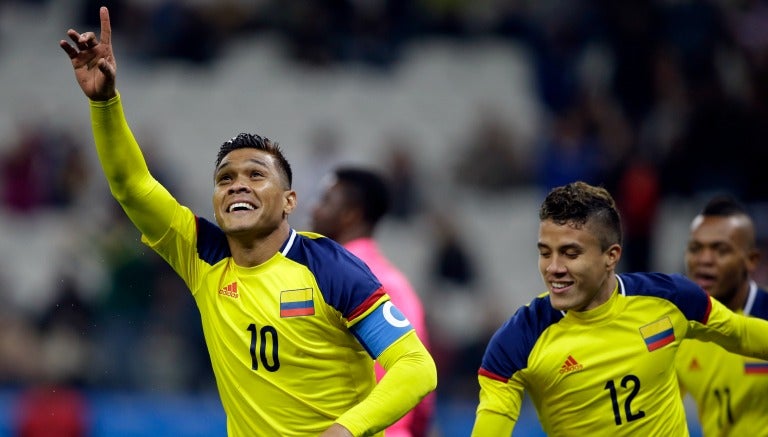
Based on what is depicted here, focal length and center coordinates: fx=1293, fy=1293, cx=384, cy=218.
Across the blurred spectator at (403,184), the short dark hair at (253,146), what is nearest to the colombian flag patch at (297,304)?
the short dark hair at (253,146)

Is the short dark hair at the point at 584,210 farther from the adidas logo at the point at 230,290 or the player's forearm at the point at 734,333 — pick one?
the adidas logo at the point at 230,290

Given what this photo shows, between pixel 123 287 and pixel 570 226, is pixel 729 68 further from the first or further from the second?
pixel 570 226

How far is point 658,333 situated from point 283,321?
1.61m

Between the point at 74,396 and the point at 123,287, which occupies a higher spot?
the point at 123,287

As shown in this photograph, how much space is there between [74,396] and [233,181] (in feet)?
21.1

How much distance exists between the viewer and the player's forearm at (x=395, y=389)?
4.83 metres

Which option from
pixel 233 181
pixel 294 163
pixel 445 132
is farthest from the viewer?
pixel 445 132

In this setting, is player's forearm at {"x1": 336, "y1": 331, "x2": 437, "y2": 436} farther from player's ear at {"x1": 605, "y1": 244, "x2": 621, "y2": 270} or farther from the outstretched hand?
the outstretched hand

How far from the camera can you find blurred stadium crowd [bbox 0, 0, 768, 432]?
1216 centimetres

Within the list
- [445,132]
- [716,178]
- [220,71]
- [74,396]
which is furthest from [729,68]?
[74,396]

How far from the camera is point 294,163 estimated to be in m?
13.9

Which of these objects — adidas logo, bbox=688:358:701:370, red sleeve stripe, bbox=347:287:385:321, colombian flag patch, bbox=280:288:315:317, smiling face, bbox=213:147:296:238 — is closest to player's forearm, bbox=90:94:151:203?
smiling face, bbox=213:147:296:238

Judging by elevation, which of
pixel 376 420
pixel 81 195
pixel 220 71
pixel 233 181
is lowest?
pixel 376 420

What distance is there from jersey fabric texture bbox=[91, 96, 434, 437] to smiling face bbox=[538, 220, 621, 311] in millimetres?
670
